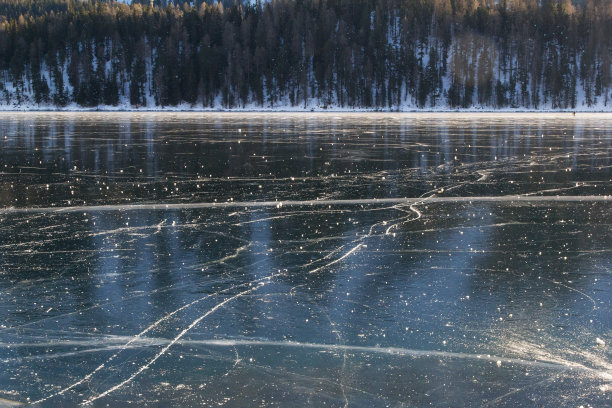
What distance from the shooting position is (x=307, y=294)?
4.89 m

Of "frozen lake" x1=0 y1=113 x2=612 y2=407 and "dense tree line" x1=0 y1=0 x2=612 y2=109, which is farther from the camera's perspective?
"dense tree line" x1=0 y1=0 x2=612 y2=109

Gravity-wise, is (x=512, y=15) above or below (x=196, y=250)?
above

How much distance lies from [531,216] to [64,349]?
6024 mm

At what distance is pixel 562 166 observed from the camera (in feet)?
43.7

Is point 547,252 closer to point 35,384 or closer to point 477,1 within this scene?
point 35,384

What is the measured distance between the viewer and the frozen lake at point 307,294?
3.37 metres

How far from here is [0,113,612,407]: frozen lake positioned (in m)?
3.37

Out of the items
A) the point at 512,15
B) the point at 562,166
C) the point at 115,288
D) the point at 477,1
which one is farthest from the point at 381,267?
the point at 477,1

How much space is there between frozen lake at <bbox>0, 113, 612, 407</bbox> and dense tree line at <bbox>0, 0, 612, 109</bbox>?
81.7 meters

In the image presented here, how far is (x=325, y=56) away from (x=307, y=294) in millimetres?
91972

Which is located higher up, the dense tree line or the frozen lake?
the dense tree line

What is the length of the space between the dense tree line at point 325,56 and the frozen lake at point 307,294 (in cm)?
8173

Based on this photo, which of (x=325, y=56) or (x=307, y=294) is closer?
(x=307, y=294)

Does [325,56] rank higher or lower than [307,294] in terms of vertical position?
higher
